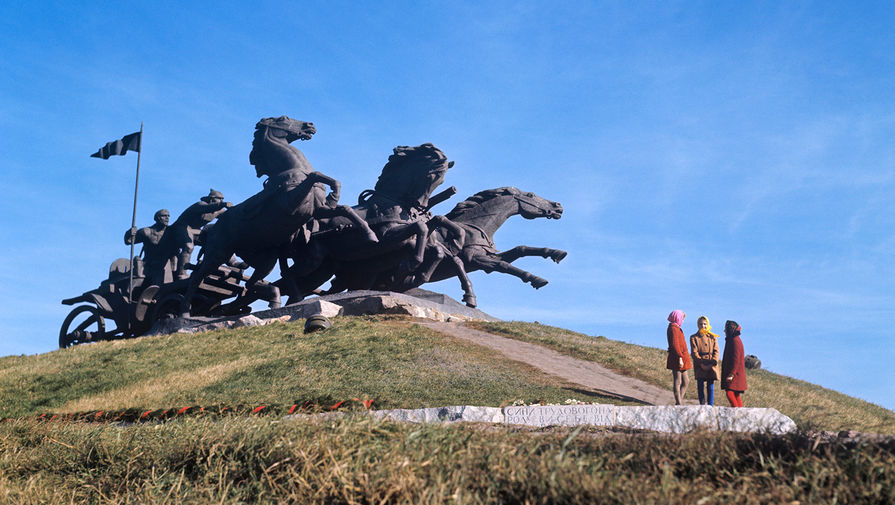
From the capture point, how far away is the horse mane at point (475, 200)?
80.1 feet

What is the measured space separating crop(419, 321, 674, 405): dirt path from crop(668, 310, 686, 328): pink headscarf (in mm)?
1220

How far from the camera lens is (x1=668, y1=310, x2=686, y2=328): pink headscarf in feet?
35.6

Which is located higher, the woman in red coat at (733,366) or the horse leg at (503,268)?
the horse leg at (503,268)

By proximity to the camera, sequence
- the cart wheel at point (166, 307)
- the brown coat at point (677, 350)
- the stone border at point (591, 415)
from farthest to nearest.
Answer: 1. the cart wheel at point (166, 307)
2. the brown coat at point (677, 350)
3. the stone border at point (591, 415)

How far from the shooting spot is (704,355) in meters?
10.4

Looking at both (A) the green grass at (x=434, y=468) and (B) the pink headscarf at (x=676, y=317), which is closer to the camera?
(A) the green grass at (x=434, y=468)

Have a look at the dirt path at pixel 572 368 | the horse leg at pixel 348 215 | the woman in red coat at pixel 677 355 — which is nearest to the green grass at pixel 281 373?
the dirt path at pixel 572 368

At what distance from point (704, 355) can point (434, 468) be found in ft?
22.7

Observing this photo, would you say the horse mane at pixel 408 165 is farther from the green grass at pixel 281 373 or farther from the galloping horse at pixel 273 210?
the green grass at pixel 281 373

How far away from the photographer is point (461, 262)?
71.4ft

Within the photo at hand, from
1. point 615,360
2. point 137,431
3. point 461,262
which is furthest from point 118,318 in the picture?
point 137,431

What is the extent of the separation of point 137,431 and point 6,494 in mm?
1334

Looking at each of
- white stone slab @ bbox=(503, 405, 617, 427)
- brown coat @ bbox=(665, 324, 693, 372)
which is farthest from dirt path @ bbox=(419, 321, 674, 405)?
white stone slab @ bbox=(503, 405, 617, 427)

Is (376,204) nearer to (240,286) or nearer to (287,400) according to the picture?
(240,286)
